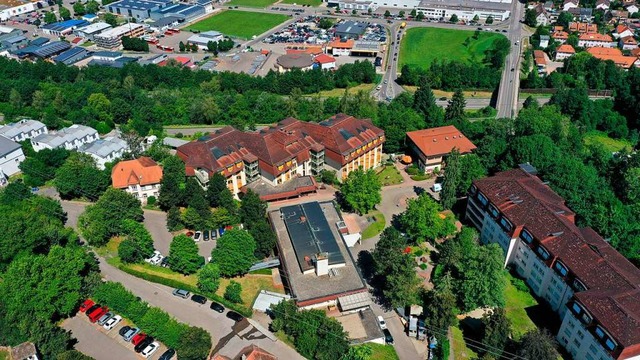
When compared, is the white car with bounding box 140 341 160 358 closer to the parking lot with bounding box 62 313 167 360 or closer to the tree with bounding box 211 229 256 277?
the parking lot with bounding box 62 313 167 360

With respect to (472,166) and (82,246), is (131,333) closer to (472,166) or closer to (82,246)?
(82,246)

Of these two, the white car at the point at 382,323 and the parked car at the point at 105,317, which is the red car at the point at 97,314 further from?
the white car at the point at 382,323

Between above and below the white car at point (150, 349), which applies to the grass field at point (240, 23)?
above

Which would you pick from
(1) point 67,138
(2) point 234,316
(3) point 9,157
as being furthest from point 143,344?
(3) point 9,157

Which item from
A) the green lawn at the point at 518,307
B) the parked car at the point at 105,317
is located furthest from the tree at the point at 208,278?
the green lawn at the point at 518,307

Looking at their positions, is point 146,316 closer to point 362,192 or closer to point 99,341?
point 99,341
